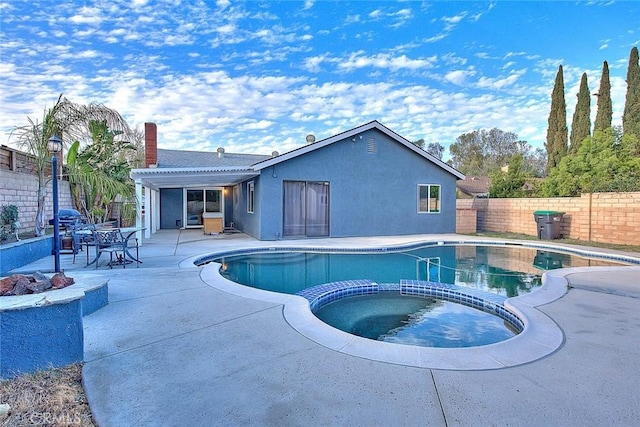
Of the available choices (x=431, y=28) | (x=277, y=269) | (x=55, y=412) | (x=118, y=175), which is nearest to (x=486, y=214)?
(x=431, y=28)

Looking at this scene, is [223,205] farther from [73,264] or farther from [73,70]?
[73,264]

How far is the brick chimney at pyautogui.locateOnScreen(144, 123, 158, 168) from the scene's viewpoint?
50.1ft

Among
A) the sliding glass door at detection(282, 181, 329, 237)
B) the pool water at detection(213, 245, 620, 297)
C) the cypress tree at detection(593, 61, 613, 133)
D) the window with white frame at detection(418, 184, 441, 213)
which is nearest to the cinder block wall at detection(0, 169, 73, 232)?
the pool water at detection(213, 245, 620, 297)

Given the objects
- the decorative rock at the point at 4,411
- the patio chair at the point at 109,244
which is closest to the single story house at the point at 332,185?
the patio chair at the point at 109,244

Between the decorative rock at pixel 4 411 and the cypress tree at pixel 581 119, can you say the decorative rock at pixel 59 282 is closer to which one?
the decorative rock at pixel 4 411

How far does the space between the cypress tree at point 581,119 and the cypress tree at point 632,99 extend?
325 centimetres

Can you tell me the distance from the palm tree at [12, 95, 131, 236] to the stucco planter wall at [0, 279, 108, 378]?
8.31 m

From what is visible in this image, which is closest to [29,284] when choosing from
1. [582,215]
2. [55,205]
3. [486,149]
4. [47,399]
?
[47,399]

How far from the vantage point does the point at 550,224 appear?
48.7 ft

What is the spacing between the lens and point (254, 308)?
5.16m

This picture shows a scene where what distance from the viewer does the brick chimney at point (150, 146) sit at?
50.1 ft

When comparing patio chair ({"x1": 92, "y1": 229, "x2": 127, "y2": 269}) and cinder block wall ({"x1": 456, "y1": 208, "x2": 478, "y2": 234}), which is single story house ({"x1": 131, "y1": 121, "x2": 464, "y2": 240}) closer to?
cinder block wall ({"x1": 456, "y1": 208, "x2": 478, "y2": 234})

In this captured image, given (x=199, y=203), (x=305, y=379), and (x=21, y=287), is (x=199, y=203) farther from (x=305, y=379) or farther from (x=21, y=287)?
(x=305, y=379)

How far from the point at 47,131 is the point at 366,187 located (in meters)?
11.9
